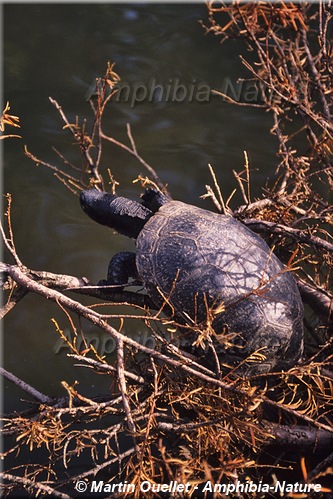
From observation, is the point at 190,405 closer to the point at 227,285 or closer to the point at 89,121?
the point at 227,285

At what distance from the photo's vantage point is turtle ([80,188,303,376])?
6.20ft

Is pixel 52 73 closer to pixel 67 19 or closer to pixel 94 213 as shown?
pixel 67 19

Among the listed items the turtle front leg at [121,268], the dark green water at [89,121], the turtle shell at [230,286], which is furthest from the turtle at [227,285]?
the dark green water at [89,121]

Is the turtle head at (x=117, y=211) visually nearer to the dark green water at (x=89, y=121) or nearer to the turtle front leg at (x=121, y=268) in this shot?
the turtle front leg at (x=121, y=268)

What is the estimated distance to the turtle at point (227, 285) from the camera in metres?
1.89

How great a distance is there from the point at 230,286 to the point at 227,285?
11 millimetres

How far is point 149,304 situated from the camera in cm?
215

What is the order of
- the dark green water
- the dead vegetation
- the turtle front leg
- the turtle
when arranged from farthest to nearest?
1. the dark green water
2. the turtle front leg
3. the turtle
4. the dead vegetation

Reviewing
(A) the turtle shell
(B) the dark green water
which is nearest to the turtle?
(A) the turtle shell

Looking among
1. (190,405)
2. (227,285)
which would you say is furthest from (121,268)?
(190,405)

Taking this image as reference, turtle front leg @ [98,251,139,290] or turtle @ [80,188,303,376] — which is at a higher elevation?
turtle @ [80,188,303,376]

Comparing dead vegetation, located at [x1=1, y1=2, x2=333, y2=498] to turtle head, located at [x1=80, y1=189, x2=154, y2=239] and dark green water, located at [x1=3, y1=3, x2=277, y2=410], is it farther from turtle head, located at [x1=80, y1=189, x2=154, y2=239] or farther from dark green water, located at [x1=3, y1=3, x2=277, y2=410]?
dark green water, located at [x1=3, y1=3, x2=277, y2=410]

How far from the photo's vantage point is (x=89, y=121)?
12.6 ft

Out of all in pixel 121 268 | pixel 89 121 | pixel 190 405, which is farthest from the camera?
pixel 89 121
